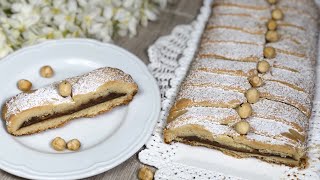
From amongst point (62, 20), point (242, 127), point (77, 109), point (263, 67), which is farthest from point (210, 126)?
point (62, 20)

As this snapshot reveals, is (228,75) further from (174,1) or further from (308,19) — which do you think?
(174,1)

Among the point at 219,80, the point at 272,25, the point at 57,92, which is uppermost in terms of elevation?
the point at 272,25

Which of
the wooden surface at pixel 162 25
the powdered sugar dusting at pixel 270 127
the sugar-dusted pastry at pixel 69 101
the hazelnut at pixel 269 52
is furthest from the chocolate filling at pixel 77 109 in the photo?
the hazelnut at pixel 269 52

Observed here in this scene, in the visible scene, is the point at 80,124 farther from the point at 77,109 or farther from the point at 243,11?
the point at 243,11

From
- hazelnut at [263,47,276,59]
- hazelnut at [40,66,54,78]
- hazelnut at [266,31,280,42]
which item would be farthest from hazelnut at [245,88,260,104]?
hazelnut at [40,66,54,78]

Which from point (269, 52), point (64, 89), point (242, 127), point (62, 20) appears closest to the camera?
point (242, 127)

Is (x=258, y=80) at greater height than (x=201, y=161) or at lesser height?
greater

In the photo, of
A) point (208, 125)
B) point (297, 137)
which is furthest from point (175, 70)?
point (297, 137)

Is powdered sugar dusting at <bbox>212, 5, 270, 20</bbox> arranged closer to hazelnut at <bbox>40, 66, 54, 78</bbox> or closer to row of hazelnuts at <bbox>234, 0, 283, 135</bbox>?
row of hazelnuts at <bbox>234, 0, 283, 135</bbox>
